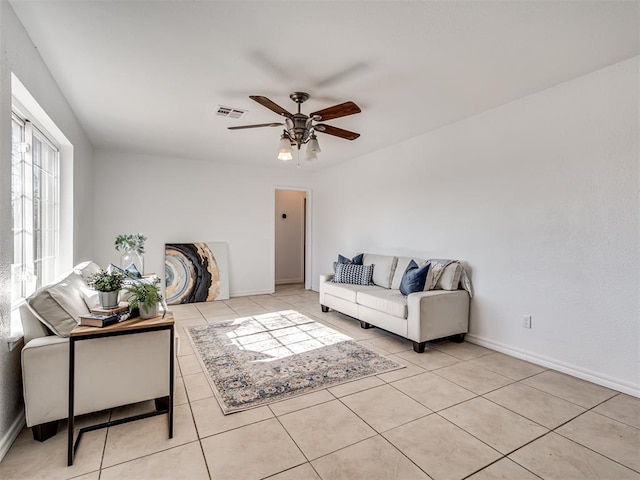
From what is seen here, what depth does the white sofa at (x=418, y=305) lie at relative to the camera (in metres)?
3.39

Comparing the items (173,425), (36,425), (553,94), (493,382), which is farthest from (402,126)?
(36,425)

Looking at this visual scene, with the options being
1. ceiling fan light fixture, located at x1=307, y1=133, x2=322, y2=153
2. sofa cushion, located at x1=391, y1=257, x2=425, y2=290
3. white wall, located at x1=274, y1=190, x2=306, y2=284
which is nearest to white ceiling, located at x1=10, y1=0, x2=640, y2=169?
ceiling fan light fixture, located at x1=307, y1=133, x2=322, y2=153

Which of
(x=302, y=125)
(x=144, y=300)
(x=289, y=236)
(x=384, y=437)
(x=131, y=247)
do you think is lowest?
(x=384, y=437)

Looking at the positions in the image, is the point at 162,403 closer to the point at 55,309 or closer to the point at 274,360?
the point at 55,309

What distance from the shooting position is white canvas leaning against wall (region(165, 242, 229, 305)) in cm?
563

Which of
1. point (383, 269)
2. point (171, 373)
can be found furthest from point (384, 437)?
point (383, 269)

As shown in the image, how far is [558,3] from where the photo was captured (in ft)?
6.21

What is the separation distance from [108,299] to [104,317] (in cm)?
14

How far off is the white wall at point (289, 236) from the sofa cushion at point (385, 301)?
3.95m

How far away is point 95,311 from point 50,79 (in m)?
2.15

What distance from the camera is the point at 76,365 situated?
195cm

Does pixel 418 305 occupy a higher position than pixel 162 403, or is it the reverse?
pixel 418 305

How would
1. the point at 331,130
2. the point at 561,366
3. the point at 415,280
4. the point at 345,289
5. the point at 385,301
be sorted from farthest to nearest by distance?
the point at 345,289 → the point at 385,301 → the point at 415,280 → the point at 331,130 → the point at 561,366

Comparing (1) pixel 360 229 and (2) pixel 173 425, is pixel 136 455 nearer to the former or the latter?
(2) pixel 173 425
